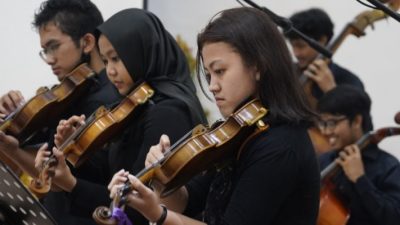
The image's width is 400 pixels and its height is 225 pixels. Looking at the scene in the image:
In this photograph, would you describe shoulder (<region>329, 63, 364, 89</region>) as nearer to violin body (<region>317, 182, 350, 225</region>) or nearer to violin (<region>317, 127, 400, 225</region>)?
violin (<region>317, 127, 400, 225</region>)

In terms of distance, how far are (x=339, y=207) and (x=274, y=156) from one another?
1.26m

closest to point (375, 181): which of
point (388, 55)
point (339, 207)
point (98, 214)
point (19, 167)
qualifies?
point (339, 207)

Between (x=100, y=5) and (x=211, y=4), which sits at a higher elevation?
(x=100, y=5)

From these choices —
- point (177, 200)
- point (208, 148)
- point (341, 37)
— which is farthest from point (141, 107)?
point (341, 37)

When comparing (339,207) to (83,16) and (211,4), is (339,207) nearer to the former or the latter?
(83,16)

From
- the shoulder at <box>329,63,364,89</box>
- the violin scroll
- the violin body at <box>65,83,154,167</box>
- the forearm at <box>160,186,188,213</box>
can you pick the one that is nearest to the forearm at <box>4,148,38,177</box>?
the violin body at <box>65,83,154,167</box>

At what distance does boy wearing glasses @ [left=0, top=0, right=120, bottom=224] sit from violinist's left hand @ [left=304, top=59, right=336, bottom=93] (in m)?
1.05

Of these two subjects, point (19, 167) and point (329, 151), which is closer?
point (19, 167)

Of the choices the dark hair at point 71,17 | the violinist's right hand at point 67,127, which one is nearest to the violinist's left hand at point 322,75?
the dark hair at point 71,17

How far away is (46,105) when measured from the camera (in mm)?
2551

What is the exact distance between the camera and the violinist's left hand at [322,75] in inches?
135

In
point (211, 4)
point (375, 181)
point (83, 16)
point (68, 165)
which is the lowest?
point (375, 181)

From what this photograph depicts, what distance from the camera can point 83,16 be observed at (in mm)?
2756

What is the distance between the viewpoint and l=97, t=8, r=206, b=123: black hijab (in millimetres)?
2277
